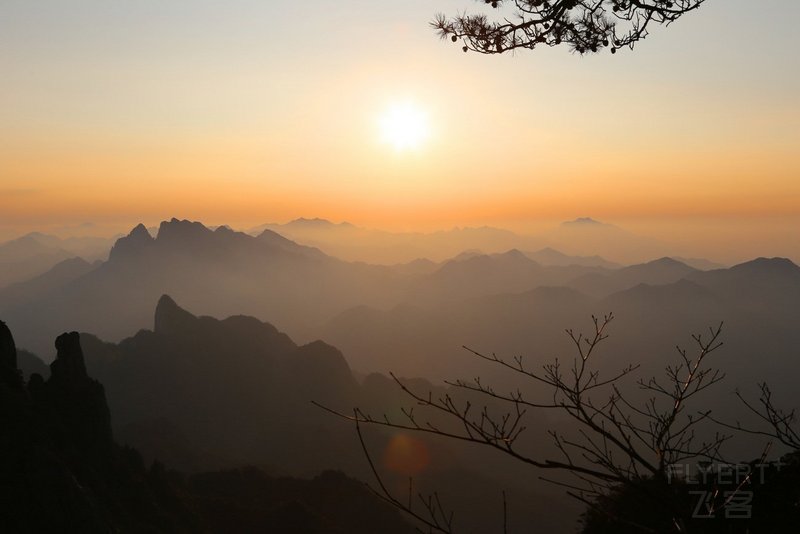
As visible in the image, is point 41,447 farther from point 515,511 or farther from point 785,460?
point 515,511

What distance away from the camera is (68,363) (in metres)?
53.4

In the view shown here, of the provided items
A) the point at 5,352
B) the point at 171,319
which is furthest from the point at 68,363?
the point at 171,319

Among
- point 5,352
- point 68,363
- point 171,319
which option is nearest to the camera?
point 5,352

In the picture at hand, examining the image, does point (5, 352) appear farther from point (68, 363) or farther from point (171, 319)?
point (171, 319)

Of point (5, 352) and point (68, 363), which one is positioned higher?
point (5, 352)

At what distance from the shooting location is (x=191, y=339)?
448 feet

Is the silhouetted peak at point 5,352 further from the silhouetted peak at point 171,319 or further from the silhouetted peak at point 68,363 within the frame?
the silhouetted peak at point 171,319

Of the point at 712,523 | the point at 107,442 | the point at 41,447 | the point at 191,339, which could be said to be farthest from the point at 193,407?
the point at 712,523

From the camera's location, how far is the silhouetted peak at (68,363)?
52.9 metres

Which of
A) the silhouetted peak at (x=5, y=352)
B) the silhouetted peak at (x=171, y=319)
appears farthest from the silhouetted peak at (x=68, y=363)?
the silhouetted peak at (x=171, y=319)

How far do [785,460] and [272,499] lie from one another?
62.3m

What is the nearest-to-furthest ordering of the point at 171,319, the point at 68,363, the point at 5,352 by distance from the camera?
the point at 5,352 → the point at 68,363 → the point at 171,319

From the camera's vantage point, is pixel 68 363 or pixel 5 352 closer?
pixel 5 352

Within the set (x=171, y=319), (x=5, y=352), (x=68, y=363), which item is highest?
(x=5, y=352)
